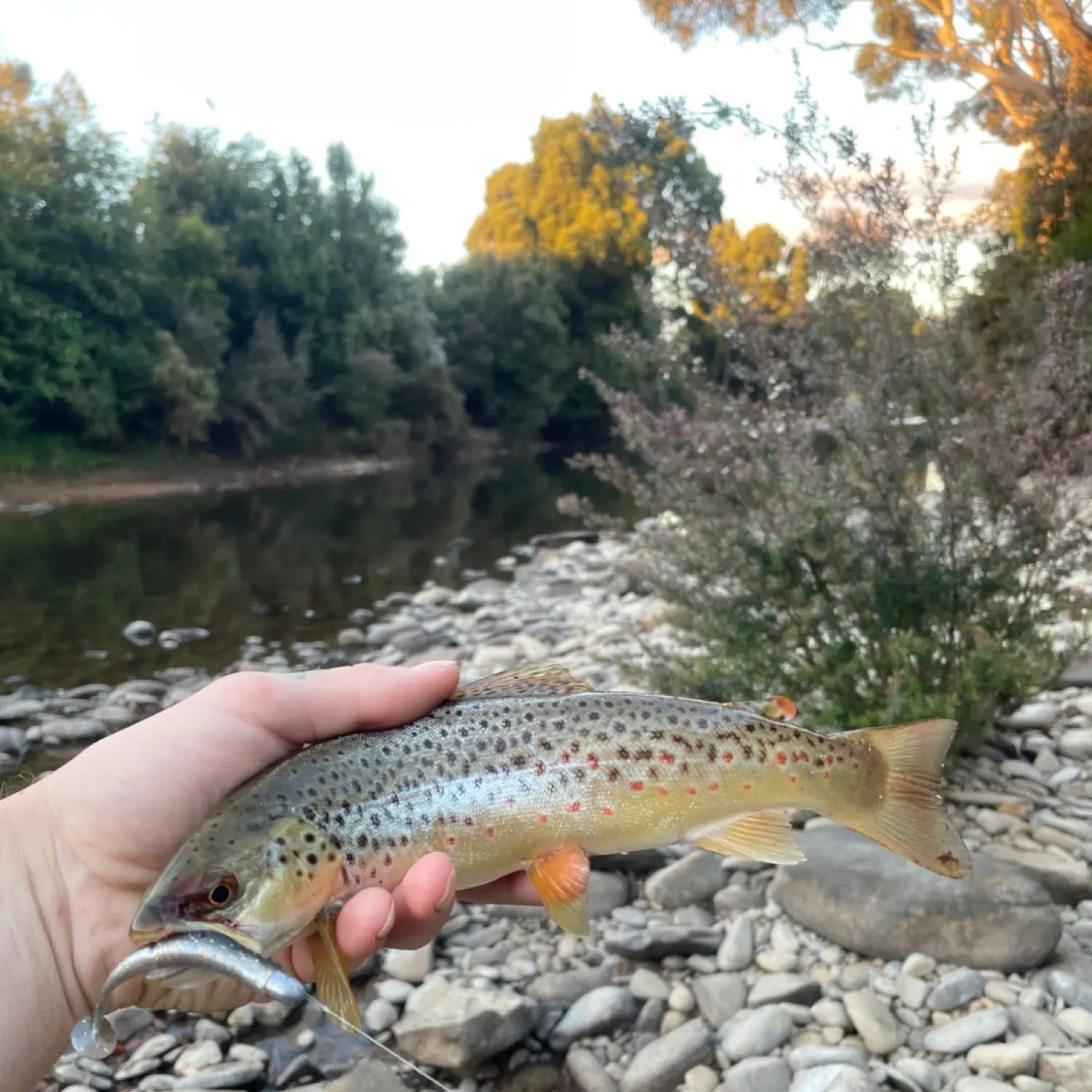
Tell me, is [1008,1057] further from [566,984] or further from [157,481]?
[157,481]

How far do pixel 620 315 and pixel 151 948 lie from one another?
189ft

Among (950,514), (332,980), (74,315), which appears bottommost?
(332,980)

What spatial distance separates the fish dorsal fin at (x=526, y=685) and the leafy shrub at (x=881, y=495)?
9.29 ft

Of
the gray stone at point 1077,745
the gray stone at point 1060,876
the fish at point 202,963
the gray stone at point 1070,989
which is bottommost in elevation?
the gray stone at point 1070,989

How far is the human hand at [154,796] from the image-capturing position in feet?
8.51

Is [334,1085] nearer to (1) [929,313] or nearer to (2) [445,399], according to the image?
(1) [929,313]

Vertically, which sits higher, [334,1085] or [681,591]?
[681,591]

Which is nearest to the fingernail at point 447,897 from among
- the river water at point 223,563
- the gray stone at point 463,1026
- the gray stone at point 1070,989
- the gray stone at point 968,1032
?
the gray stone at point 463,1026

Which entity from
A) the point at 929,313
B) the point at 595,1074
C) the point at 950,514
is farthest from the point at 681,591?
the point at 595,1074


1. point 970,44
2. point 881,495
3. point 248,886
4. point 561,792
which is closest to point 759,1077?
point 561,792

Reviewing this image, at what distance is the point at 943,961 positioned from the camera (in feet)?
13.8

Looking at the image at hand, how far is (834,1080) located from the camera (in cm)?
349

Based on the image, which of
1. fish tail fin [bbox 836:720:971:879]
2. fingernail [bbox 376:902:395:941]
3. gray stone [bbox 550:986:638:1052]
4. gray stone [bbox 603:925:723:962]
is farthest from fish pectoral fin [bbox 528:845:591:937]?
gray stone [bbox 603:925:723:962]

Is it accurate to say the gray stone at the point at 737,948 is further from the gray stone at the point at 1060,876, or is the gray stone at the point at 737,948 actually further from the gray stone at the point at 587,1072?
the gray stone at the point at 1060,876
